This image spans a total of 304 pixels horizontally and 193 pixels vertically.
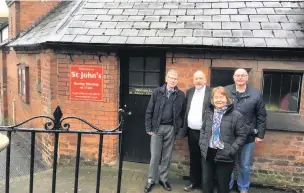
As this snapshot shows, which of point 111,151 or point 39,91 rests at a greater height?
point 39,91

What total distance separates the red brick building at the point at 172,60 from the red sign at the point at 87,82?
0.03 meters

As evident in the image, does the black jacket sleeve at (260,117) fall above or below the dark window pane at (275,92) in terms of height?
below

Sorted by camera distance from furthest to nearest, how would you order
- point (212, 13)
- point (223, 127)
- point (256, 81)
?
point (212, 13), point (256, 81), point (223, 127)

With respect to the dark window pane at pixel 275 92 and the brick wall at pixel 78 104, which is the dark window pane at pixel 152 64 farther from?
the dark window pane at pixel 275 92

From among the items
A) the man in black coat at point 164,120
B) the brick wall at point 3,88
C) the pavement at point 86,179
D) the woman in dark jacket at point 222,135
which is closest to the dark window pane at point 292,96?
the pavement at point 86,179

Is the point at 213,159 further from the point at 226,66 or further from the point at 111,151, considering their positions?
the point at 111,151

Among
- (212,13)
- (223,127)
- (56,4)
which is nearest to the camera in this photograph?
(223,127)

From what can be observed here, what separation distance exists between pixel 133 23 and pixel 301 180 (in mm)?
4099

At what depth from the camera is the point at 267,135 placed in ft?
16.2

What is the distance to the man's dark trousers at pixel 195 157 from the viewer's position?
445 cm

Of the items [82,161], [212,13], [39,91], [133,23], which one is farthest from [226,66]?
[39,91]

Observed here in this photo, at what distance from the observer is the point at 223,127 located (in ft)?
11.9

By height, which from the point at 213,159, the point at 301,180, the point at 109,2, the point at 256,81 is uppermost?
the point at 109,2

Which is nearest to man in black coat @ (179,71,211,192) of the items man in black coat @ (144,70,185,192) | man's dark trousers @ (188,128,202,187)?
man's dark trousers @ (188,128,202,187)
